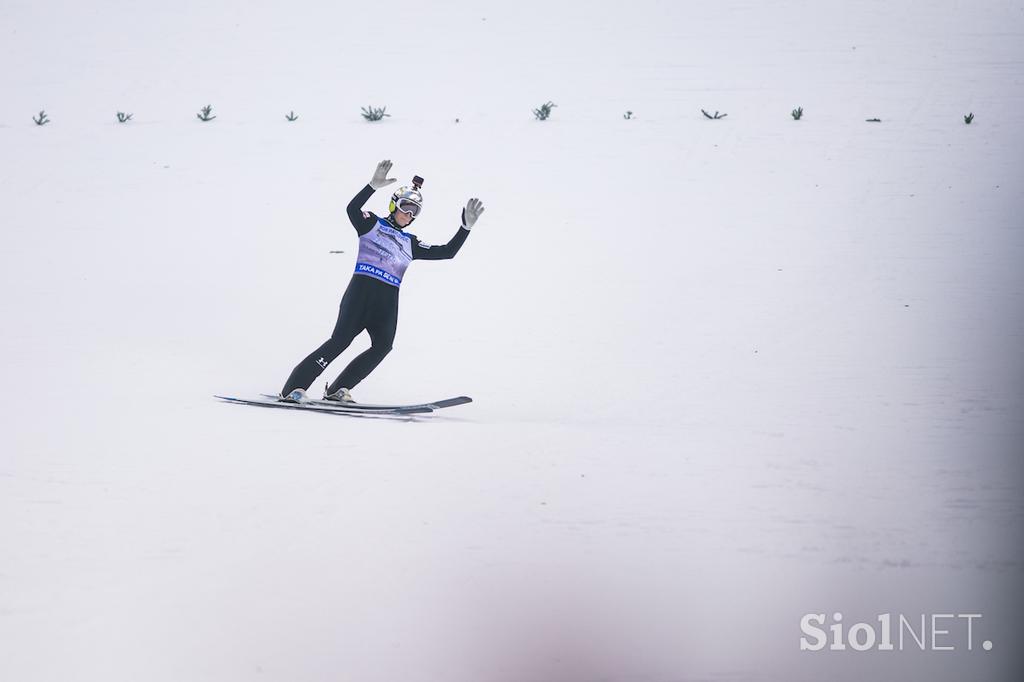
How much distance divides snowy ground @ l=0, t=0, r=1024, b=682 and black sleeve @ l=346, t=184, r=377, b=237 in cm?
97

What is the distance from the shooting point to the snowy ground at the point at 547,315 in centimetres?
331

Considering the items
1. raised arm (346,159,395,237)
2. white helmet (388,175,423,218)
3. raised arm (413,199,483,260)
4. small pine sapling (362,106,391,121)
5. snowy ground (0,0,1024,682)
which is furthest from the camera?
small pine sapling (362,106,391,121)

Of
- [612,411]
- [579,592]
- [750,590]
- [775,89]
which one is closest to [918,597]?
[750,590]

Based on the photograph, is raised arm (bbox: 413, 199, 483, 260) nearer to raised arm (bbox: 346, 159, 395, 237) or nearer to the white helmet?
the white helmet

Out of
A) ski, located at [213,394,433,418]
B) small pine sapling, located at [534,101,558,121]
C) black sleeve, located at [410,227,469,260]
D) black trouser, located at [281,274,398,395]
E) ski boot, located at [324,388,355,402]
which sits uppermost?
small pine sapling, located at [534,101,558,121]

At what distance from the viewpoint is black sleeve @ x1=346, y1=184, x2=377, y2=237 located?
5148 mm

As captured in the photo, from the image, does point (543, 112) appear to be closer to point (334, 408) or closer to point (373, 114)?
point (373, 114)

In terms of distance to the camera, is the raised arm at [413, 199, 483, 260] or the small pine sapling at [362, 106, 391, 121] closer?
the raised arm at [413, 199, 483, 260]

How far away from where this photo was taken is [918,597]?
319 cm

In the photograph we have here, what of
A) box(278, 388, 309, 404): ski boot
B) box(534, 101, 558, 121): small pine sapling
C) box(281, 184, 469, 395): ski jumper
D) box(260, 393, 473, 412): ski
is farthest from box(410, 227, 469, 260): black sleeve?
box(534, 101, 558, 121): small pine sapling

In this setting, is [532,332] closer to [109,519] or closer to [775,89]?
[109,519]

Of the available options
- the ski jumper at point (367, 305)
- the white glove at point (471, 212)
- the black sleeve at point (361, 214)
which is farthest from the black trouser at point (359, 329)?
the white glove at point (471, 212)

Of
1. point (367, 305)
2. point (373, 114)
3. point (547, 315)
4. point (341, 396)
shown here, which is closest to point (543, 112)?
point (373, 114)

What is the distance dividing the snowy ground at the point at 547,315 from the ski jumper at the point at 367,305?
38 centimetres
